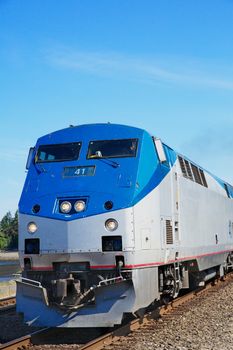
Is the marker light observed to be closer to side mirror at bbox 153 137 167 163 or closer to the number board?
the number board

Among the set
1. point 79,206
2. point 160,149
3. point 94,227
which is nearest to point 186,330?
point 94,227

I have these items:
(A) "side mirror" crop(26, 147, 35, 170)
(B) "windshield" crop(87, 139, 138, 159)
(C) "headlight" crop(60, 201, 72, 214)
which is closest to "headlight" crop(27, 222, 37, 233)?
(C) "headlight" crop(60, 201, 72, 214)

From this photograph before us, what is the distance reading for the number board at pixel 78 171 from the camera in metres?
9.43

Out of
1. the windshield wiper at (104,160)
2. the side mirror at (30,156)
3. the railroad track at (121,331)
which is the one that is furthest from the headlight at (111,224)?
the side mirror at (30,156)

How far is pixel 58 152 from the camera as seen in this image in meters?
10.1

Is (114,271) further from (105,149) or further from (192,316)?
(192,316)

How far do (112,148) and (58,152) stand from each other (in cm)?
108

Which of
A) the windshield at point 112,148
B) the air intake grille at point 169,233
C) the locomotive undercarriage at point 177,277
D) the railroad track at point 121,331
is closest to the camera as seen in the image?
the railroad track at point 121,331

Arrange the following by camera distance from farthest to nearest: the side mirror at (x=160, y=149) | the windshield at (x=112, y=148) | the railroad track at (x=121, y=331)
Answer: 1. the side mirror at (x=160, y=149)
2. the windshield at (x=112, y=148)
3. the railroad track at (x=121, y=331)

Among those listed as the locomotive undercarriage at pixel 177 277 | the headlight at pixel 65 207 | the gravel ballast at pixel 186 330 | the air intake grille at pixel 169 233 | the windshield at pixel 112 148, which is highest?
the windshield at pixel 112 148

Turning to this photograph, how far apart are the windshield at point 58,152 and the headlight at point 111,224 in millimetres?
1657

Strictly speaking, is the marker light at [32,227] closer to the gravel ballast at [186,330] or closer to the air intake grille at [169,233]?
the gravel ballast at [186,330]

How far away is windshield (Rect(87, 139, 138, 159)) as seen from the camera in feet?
31.8

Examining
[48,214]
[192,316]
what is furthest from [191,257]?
[48,214]
